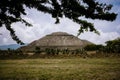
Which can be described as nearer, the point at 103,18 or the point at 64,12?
the point at 103,18

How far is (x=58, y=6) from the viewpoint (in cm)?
323

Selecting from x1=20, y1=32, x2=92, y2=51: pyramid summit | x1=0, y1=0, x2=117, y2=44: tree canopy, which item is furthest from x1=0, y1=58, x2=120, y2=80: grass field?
x1=20, y1=32, x2=92, y2=51: pyramid summit

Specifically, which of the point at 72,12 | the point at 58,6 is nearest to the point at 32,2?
the point at 58,6

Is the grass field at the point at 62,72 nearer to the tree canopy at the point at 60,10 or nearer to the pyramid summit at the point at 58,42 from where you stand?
the tree canopy at the point at 60,10

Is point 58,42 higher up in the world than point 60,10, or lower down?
higher up

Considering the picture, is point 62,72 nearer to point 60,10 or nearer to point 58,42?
point 60,10

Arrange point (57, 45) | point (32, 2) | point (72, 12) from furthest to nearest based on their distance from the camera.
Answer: point (57, 45)
point (32, 2)
point (72, 12)

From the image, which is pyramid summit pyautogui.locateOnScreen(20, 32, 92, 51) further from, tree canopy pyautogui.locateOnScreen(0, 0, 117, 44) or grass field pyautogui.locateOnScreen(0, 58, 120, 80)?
tree canopy pyautogui.locateOnScreen(0, 0, 117, 44)

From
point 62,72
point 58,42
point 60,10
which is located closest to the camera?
point 60,10

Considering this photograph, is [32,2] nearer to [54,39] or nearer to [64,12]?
[64,12]

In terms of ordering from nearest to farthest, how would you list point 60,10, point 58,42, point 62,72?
point 60,10
point 62,72
point 58,42

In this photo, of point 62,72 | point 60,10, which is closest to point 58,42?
point 62,72

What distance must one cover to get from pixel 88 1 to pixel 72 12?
276mm

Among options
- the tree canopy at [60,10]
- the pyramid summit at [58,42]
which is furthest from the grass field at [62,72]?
the pyramid summit at [58,42]
